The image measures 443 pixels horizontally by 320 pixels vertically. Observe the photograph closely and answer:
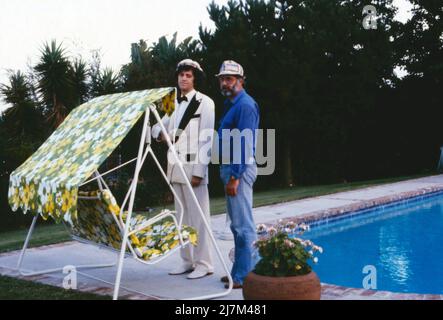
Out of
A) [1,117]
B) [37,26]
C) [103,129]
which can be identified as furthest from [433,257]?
[37,26]

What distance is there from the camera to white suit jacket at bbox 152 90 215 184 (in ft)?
15.7

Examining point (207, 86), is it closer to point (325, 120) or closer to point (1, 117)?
point (325, 120)

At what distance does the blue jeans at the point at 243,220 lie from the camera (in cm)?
436

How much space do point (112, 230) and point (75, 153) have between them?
0.66 m

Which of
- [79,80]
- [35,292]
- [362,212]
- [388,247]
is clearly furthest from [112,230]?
[79,80]

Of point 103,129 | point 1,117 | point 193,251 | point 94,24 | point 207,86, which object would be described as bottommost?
point 193,251

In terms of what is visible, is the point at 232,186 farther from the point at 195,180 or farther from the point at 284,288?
the point at 284,288

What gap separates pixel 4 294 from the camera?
4.43m

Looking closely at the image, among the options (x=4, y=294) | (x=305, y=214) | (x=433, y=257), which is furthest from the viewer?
(x=305, y=214)

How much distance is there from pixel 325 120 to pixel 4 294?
13.1 metres

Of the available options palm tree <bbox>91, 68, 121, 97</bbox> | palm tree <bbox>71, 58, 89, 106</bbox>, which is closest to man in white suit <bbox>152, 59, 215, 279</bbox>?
palm tree <bbox>91, 68, 121, 97</bbox>

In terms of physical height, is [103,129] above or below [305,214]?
above

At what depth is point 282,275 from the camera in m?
3.54

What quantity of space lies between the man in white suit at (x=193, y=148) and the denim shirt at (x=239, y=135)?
38cm
